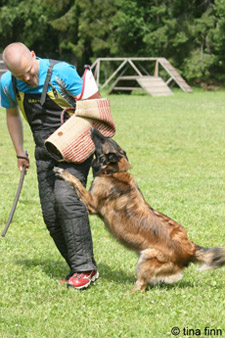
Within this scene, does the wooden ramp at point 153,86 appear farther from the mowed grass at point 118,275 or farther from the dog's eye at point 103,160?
the dog's eye at point 103,160

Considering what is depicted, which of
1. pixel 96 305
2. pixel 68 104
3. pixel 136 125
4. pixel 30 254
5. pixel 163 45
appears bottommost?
pixel 163 45

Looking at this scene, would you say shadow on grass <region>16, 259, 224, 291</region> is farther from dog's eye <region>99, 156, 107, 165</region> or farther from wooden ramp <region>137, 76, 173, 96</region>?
wooden ramp <region>137, 76, 173, 96</region>

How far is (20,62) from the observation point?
428 centimetres

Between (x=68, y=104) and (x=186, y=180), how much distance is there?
5.06 meters

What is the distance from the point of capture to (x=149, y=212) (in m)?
4.53

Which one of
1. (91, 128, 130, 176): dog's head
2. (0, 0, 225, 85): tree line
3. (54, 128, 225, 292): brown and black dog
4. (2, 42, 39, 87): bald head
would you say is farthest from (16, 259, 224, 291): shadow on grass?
(0, 0, 225, 85): tree line

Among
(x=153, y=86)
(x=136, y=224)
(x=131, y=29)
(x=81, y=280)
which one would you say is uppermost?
(x=136, y=224)

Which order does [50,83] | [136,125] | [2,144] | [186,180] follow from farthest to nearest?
[136,125] < [2,144] < [186,180] < [50,83]

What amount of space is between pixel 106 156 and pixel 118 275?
117 centimetres

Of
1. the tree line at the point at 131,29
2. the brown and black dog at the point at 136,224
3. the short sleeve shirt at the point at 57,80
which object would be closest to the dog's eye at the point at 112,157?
the brown and black dog at the point at 136,224

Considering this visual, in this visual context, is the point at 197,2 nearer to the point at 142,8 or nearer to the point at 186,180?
the point at 142,8

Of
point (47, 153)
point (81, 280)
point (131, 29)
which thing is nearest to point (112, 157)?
point (47, 153)

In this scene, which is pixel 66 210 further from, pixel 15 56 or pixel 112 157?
pixel 15 56

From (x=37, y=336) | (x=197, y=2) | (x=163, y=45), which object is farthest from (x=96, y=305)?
(x=197, y=2)
